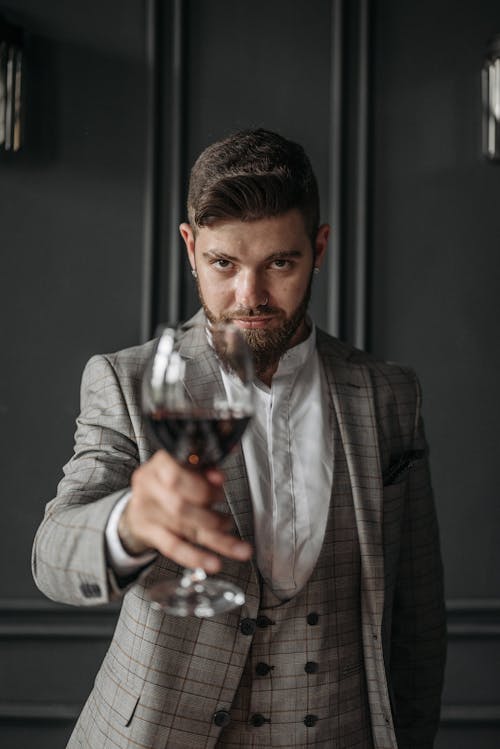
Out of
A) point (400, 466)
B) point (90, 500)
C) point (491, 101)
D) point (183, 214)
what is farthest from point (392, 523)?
point (491, 101)

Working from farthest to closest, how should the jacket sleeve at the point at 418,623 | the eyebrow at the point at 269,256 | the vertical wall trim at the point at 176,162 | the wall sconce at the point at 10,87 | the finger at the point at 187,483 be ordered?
1. the vertical wall trim at the point at 176,162
2. the wall sconce at the point at 10,87
3. the jacket sleeve at the point at 418,623
4. the eyebrow at the point at 269,256
5. the finger at the point at 187,483

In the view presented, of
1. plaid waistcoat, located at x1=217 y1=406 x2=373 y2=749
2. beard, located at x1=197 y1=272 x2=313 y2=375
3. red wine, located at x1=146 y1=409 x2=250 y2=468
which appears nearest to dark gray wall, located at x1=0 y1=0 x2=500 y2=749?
beard, located at x1=197 y1=272 x2=313 y2=375

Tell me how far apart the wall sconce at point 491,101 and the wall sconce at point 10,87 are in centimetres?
118

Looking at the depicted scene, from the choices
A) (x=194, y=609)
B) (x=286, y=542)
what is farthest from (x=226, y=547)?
(x=286, y=542)

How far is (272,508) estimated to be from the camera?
1.37 m

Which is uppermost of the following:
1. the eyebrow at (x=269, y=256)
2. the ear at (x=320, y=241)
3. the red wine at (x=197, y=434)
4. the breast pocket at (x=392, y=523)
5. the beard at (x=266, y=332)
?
the ear at (x=320, y=241)

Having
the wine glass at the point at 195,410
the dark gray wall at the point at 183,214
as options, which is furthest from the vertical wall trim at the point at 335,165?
the wine glass at the point at 195,410

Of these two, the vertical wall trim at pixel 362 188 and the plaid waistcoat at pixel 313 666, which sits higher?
the vertical wall trim at pixel 362 188

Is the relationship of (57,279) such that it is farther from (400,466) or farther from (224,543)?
(224,543)

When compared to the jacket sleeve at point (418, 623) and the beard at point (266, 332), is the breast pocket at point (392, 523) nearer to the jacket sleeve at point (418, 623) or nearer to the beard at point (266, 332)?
the jacket sleeve at point (418, 623)

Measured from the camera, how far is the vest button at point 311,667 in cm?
132

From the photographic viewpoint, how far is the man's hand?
758mm

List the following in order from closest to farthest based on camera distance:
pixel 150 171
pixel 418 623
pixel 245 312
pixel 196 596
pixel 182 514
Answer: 1. pixel 182 514
2. pixel 196 596
3. pixel 245 312
4. pixel 418 623
5. pixel 150 171

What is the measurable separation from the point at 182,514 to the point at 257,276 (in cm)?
67
